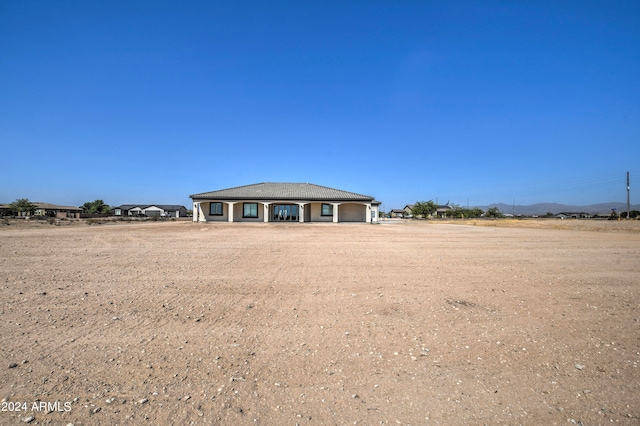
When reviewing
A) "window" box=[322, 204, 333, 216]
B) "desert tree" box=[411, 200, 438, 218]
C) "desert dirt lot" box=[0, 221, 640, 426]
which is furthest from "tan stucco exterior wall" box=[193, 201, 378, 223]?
"desert tree" box=[411, 200, 438, 218]

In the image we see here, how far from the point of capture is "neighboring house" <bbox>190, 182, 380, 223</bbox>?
30484 millimetres

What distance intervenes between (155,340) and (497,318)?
434 cm

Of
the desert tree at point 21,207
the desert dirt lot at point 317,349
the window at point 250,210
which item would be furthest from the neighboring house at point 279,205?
the desert tree at point 21,207

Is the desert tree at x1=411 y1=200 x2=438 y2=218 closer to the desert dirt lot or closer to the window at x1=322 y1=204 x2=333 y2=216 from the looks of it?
the window at x1=322 y1=204 x2=333 y2=216

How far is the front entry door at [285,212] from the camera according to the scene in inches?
1264

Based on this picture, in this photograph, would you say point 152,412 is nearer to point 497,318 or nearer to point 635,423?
point 635,423

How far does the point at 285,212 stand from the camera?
32.2 m

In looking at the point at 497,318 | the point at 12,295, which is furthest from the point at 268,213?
the point at 497,318

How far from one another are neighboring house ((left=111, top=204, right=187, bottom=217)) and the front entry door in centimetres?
5765

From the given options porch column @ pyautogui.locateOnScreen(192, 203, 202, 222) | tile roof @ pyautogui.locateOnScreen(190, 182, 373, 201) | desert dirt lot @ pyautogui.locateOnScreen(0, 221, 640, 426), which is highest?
tile roof @ pyautogui.locateOnScreen(190, 182, 373, 201)

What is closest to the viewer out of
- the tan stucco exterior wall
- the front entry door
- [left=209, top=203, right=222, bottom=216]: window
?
the tan stucco exterior wall

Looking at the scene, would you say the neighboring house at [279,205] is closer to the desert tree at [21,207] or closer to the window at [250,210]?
the window at [250,210]

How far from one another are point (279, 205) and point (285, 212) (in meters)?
1.07

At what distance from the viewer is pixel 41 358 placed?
2.69 meters
